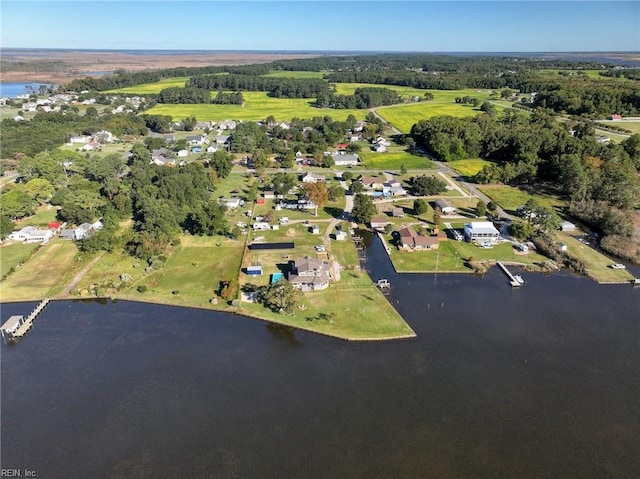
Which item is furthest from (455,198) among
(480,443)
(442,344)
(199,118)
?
(199,118)

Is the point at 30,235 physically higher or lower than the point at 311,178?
lower

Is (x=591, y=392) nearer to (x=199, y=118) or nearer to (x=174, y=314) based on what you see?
(x=174, y=314)

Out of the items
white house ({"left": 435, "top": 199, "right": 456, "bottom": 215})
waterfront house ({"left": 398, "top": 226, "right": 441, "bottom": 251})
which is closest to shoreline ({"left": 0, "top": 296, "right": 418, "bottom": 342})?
waterfront house ({"left": 398, "top": 226, "right": 441, "bottom": 251})

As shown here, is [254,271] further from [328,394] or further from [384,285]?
[328,394]

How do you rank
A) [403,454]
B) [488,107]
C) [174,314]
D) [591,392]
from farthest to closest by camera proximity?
1. [488,107]
2. [174,314]
3. [591,392]
4. [403,454]

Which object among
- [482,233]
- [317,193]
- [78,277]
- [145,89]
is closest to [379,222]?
[317,193]
